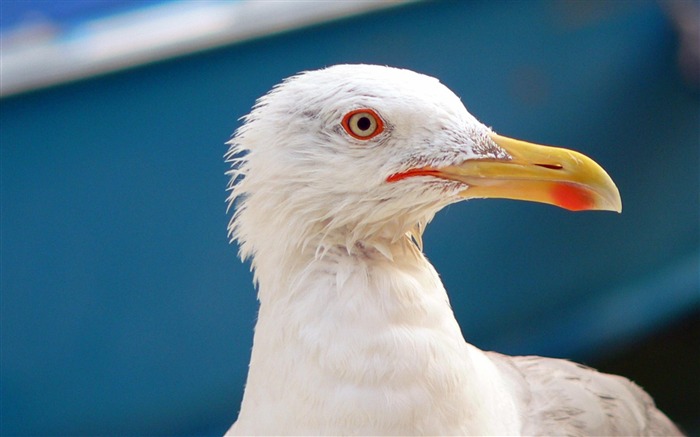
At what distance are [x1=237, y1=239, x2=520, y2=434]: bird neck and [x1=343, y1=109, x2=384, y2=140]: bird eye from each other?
0.19 metres

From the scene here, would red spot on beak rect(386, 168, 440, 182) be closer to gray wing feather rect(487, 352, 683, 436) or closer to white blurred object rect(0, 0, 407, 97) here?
gray wing feather rect(487, 352, 683, 436)

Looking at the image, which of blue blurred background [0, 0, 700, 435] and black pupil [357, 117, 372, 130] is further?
blue blurred background [0, 0, 700, 435]

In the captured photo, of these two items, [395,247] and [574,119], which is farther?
[574,119]

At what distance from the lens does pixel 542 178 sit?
4.66ft

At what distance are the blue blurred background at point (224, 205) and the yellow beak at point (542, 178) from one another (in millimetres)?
1258

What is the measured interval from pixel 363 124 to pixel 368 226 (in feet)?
0.55

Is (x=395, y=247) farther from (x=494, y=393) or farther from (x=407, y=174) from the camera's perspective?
(x=494, y=393)

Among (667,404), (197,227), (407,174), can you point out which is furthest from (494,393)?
(667,404)

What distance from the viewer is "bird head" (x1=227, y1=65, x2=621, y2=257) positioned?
55.4 inches

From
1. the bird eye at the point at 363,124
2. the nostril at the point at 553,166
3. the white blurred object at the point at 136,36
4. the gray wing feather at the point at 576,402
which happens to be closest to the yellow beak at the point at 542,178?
the nostril at the point at 553,166

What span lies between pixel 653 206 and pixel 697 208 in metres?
0.21

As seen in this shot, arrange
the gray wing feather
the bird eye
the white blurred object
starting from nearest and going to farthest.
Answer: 1. the bird eye
2. the gray wing feather
3. the white blurred object

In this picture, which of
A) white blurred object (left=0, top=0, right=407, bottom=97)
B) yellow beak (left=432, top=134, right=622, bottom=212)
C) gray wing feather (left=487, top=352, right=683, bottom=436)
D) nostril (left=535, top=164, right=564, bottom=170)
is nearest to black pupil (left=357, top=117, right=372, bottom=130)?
yellow beak (left=432, top=134, right=622, bottom=212)

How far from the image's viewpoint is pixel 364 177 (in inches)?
55.8
